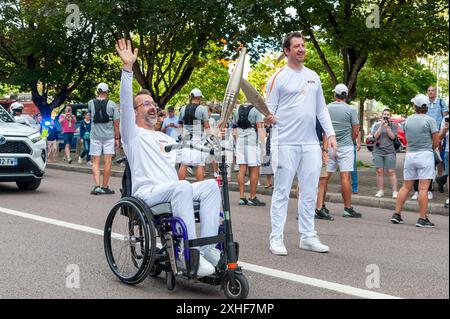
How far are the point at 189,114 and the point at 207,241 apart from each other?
294 inches

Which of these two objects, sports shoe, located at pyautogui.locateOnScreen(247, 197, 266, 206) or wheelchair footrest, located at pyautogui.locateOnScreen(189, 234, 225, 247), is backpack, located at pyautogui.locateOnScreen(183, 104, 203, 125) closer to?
sports shoe, located at pyautogui.locateOnScreen(247, 197, 266, 206)

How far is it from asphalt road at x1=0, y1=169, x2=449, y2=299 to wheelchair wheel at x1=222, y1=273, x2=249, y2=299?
190 mm

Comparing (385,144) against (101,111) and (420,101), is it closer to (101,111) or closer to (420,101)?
(420,101)

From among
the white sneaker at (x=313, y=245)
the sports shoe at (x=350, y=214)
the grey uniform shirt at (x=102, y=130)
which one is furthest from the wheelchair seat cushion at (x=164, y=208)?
the grey uniform shirt at (x=102, y=130)

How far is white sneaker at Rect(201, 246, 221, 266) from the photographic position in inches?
200

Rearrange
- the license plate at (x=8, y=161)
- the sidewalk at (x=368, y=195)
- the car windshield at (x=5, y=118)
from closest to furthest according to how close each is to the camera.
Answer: the sidewalk at (x=368, y=195) < the license plate at (x=8, y=161) < the car windshield at (x=5, y=118)

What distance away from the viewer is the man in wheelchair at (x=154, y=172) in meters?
5.01

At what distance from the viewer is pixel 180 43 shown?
21.0 metres

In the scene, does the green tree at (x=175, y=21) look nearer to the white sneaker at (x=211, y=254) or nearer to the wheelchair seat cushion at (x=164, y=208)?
the wheelchair seat cushion at (x=164, y=208)

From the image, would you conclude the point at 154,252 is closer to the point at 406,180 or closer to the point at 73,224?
the point at 73,224

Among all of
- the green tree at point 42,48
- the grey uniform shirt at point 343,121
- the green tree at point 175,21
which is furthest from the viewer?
the green tree at point 42,48

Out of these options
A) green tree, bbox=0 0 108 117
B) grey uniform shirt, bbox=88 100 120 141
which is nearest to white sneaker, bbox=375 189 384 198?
grey uniform shirt, bbox=88 100 120 141

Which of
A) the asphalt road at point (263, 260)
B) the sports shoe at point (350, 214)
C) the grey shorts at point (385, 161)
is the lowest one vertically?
the asphalt road at point (263, 260)
